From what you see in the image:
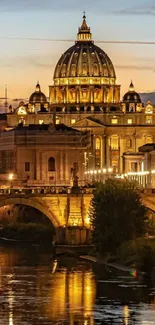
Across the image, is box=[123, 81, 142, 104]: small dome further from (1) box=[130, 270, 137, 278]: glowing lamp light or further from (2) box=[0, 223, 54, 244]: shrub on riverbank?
(1) box=[130, 270, 137, 278]: glowing lamp light

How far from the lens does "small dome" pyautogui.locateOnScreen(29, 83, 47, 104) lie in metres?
161

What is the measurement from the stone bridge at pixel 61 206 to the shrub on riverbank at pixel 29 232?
15.4ft

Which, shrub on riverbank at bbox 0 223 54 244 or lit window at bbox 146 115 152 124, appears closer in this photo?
shrub on riverbank at bbox 0 223 54 244

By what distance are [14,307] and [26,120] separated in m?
102

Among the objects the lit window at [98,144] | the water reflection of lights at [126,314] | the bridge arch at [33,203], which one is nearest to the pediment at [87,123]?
the lit window at [98,144]

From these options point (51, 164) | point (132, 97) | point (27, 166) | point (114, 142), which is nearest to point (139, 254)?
point (51, 164)

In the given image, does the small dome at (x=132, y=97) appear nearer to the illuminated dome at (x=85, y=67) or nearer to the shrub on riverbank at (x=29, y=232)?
the illuminated dome at (x=85, y=67)

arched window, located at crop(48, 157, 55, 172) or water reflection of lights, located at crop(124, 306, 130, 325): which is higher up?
Answer: arched window, located at crop(48, 157, 55, 172)

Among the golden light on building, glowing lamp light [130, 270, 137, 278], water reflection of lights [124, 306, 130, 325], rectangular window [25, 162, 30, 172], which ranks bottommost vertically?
water reflection of lights [124, 306, 130, 325]

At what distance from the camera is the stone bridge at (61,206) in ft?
253

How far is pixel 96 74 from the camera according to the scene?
163 m

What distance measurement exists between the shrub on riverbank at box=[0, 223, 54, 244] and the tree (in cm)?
1161

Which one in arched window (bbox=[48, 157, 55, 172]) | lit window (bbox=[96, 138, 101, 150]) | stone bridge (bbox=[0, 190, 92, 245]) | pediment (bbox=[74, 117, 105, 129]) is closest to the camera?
stone bridge (bbox=[0, 190, 92, 245])

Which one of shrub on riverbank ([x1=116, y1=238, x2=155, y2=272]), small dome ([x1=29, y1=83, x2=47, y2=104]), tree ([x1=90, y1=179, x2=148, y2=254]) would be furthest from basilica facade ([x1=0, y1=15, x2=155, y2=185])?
shrub on riverbank ([x1=116, y1=238, x2=155, y2=272])
